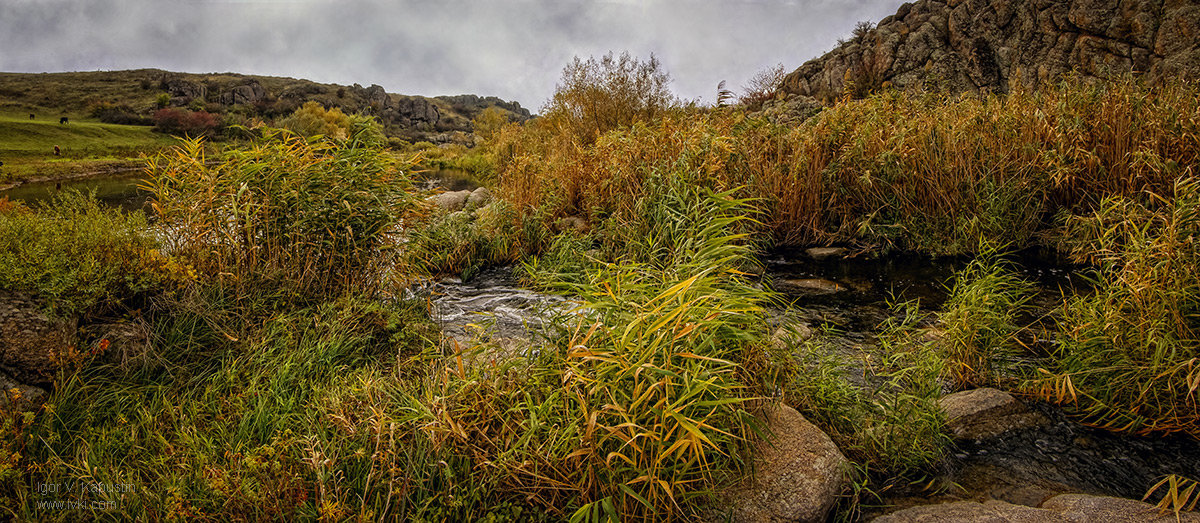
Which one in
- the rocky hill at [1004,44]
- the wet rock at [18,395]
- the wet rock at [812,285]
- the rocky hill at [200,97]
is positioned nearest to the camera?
the wet rock at [18,395]

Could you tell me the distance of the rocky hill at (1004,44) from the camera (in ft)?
56.7

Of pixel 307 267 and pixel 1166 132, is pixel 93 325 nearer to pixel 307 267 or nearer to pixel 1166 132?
pixel 307 267

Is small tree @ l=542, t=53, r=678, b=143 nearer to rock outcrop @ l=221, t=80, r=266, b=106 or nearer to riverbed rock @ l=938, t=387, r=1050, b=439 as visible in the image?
riverbed rock @ l=938, t=387, r=1050, b=439

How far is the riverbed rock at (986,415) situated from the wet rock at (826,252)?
3.83 metres

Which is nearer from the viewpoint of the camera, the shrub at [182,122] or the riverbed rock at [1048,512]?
the riverbed rock at [1048,512]

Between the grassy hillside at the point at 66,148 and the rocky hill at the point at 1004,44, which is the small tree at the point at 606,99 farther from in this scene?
the grassy hillside at the point at 66,148

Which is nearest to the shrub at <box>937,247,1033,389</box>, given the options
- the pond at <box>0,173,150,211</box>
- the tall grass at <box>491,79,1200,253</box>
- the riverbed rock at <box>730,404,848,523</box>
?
the riverbed rock at <box>730,404,848,523</box>

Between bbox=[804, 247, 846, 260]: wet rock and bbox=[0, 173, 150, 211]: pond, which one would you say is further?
bbox=[0, 173, 150, 211]: pond

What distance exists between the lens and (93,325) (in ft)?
9.47

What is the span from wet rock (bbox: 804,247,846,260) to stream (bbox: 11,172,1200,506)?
65mm

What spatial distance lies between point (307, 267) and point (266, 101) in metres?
79.6

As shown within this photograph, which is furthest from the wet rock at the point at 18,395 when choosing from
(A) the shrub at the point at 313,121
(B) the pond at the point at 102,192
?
(A) the shrub at the point at 313,121

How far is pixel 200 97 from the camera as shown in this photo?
61.5 metres

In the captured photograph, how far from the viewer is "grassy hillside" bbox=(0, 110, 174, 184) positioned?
1945 cm
